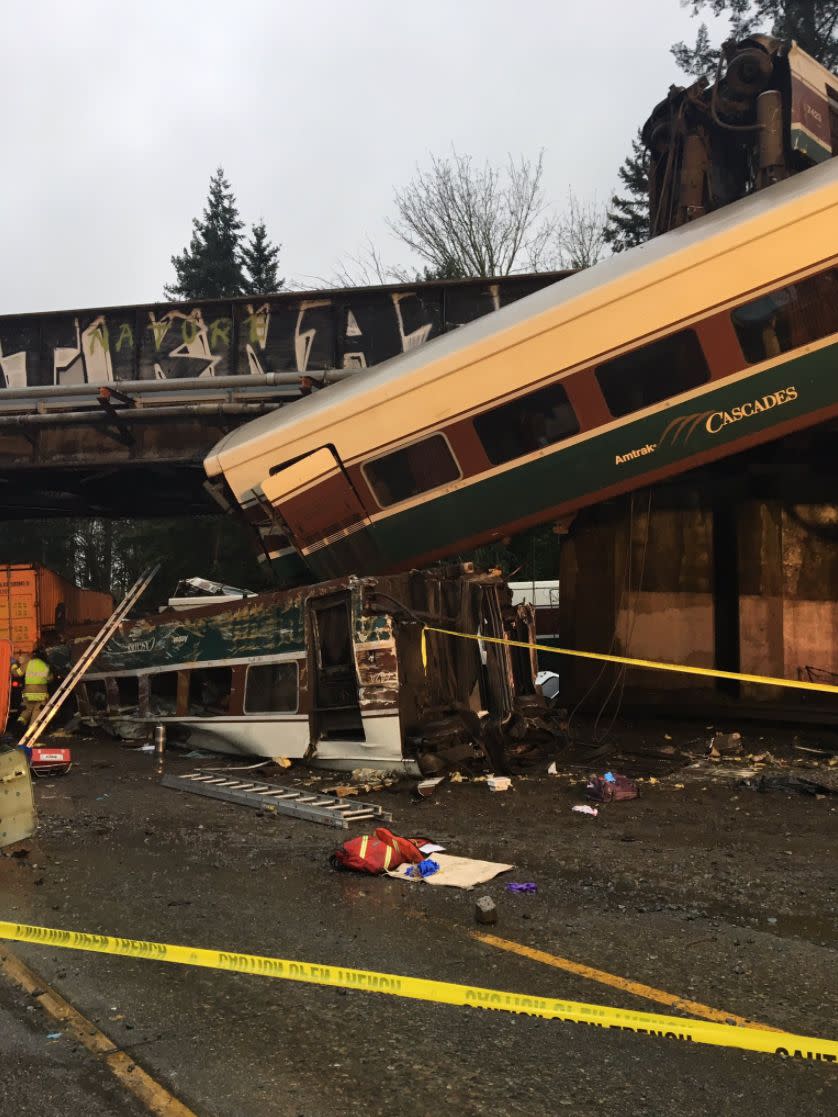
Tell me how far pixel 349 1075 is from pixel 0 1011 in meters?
1.60

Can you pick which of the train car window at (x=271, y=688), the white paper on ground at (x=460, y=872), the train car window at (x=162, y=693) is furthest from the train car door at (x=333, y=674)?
the white paper on ground at (x=460, y=872)

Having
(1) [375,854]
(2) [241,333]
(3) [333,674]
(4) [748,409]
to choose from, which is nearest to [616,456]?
(4) [748,409]

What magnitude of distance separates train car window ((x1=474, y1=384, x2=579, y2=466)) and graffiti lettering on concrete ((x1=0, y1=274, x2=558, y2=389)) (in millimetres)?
5937

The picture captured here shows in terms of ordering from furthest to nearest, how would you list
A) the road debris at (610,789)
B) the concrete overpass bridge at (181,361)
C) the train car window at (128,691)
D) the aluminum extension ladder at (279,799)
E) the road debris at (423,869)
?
the concrete overpass bridge at (181,361) < the train car window at (128,691) < the road debris at (610,789) < the aluminum extension ladder at (279,799) < the road debris at (423,869)

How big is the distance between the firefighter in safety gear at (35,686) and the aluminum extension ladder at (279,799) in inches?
140

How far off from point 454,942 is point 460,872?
3.80 ft

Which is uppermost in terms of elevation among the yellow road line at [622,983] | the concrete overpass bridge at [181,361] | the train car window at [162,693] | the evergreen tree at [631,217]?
the evergreen tree at [631,217]

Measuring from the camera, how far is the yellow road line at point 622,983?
3.44 m

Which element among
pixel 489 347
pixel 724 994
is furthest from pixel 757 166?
pixel 724 994

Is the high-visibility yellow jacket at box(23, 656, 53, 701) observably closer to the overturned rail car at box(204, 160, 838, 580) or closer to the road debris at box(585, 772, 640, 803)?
the overturned rail car at box(204, 160, 838, 580)

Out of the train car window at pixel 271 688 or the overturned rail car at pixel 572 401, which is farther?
the train car window at pixel 271 688

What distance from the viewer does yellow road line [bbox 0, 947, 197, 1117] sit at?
291 centimetres

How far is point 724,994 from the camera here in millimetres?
3672

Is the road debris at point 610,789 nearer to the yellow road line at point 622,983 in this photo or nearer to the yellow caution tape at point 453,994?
the yellow road line at point 622,983
